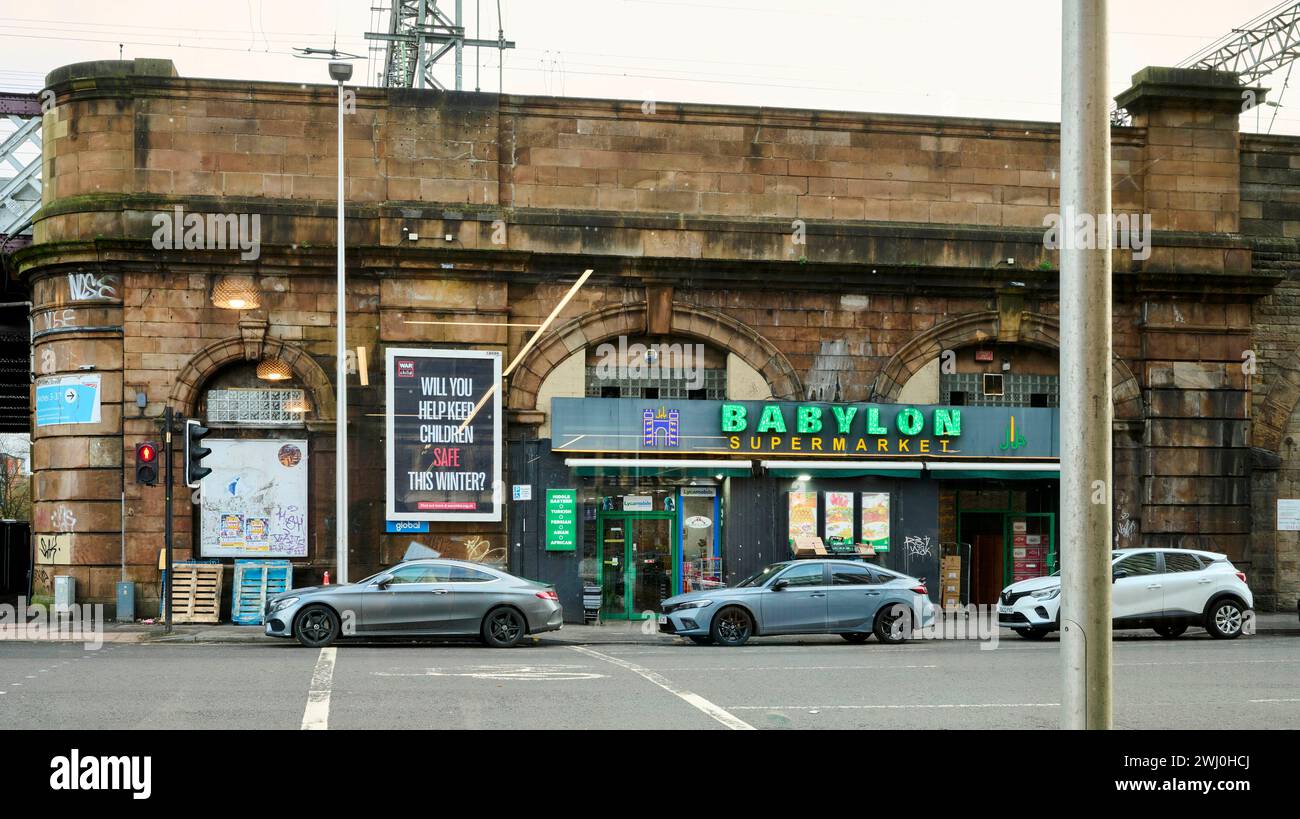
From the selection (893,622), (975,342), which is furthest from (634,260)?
(893,622)

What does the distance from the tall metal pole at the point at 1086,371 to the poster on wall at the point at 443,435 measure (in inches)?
748

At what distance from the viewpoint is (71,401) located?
2377cm

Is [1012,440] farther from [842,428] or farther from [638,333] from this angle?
[638,333]

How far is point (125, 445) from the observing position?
23547 mm

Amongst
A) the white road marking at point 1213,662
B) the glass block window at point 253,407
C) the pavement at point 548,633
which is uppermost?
the glass block window at point 253,407

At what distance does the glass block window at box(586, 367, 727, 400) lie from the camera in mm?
25438

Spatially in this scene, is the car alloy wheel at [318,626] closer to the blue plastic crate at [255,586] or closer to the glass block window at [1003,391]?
the blue plastic crate at [255,586]

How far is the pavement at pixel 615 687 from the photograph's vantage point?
11.5m

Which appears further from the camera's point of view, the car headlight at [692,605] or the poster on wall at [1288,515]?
the poster on wall at [1288,515]

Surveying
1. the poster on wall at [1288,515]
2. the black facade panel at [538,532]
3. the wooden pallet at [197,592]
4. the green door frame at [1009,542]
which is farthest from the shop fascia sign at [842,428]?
the wooden pallet at [197,592]

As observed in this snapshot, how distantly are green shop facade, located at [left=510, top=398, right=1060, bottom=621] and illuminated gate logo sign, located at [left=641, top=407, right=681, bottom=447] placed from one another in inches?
0.7
